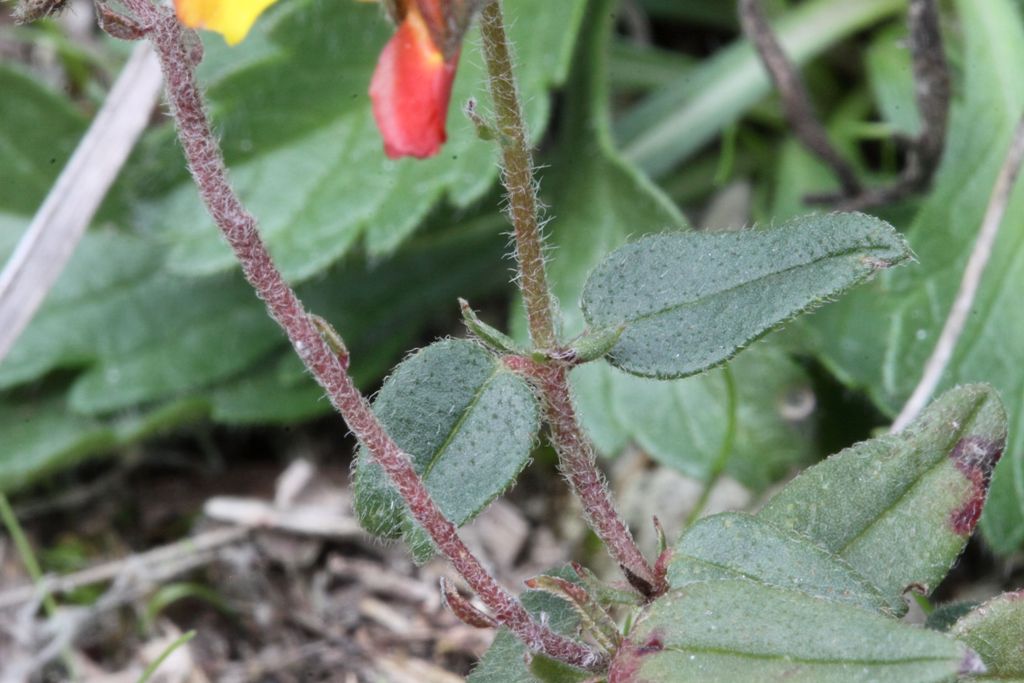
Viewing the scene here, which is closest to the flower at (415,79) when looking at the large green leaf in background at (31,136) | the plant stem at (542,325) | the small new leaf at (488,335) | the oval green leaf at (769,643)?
the plant stem at (542,325)

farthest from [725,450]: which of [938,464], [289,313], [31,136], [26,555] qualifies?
[31,136]

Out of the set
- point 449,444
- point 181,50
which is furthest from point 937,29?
point 181,50

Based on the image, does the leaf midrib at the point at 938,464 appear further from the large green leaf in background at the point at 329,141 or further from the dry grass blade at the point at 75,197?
the dry grass blade at the point at 75,197

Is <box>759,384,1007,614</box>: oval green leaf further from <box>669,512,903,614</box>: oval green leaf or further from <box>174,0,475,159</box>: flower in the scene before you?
<box>174,0,475,159</box>: flower

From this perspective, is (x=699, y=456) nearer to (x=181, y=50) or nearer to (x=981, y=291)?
(x=981, y=291)

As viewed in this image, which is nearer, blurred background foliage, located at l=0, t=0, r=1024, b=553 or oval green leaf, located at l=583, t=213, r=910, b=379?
oval green leaf, located at l=583, t=213, r=910, b=379

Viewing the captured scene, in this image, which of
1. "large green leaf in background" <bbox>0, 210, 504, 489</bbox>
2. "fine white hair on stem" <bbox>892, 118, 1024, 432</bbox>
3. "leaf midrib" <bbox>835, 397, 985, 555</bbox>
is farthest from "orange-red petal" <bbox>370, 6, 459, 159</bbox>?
"large green leaf in background" <bbox>0, 210, 504, 489</bbox>
